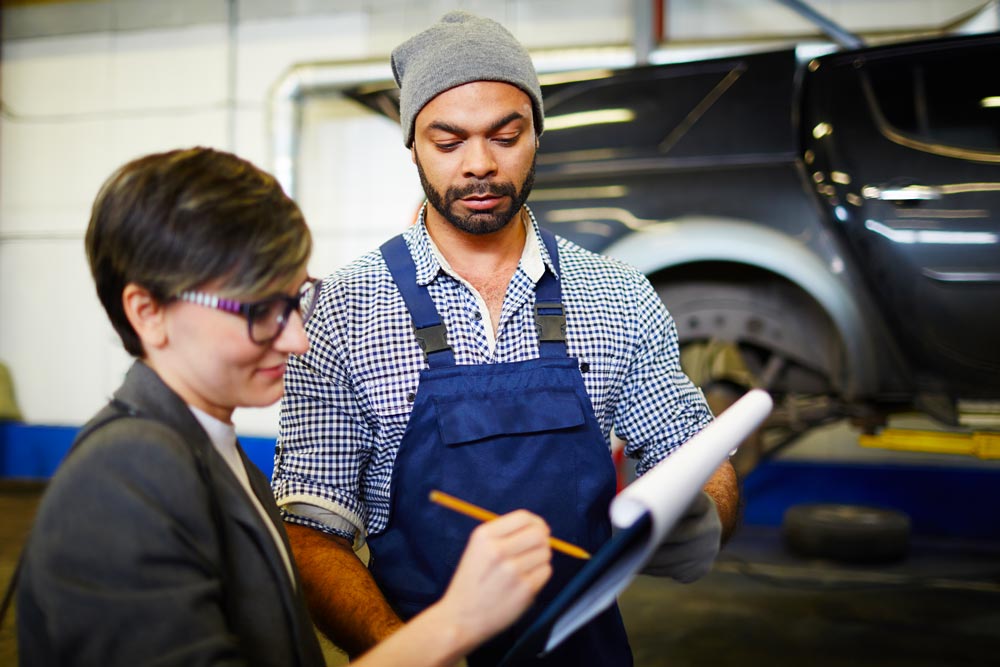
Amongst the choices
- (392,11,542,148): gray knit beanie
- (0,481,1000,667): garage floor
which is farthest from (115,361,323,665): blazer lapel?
(0,481,1000,667): garage floor

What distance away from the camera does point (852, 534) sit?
349 centimetres

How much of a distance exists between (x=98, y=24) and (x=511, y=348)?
5673 millimetres

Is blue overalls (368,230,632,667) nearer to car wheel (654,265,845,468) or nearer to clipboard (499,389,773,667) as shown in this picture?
clipboard (499,389,773,667)

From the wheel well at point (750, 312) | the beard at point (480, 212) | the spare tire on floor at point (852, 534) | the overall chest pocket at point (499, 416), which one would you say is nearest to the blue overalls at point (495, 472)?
the overall chest pocket at point (499, 416)

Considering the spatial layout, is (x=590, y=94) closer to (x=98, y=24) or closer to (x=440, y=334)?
(x=440, y=334)

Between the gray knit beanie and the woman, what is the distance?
462mm

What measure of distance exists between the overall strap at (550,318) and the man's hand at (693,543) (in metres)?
0.30

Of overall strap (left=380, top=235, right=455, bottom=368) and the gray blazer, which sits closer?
the gray blazer

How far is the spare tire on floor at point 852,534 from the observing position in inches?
138

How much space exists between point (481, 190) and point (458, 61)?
0.59 feet

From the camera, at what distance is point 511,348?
132 centimetres

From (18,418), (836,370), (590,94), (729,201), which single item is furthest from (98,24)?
(836,370)

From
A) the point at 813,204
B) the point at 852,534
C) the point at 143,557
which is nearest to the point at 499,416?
the point at 143,557

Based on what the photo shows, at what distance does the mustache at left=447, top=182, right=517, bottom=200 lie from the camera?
1.31 meters
